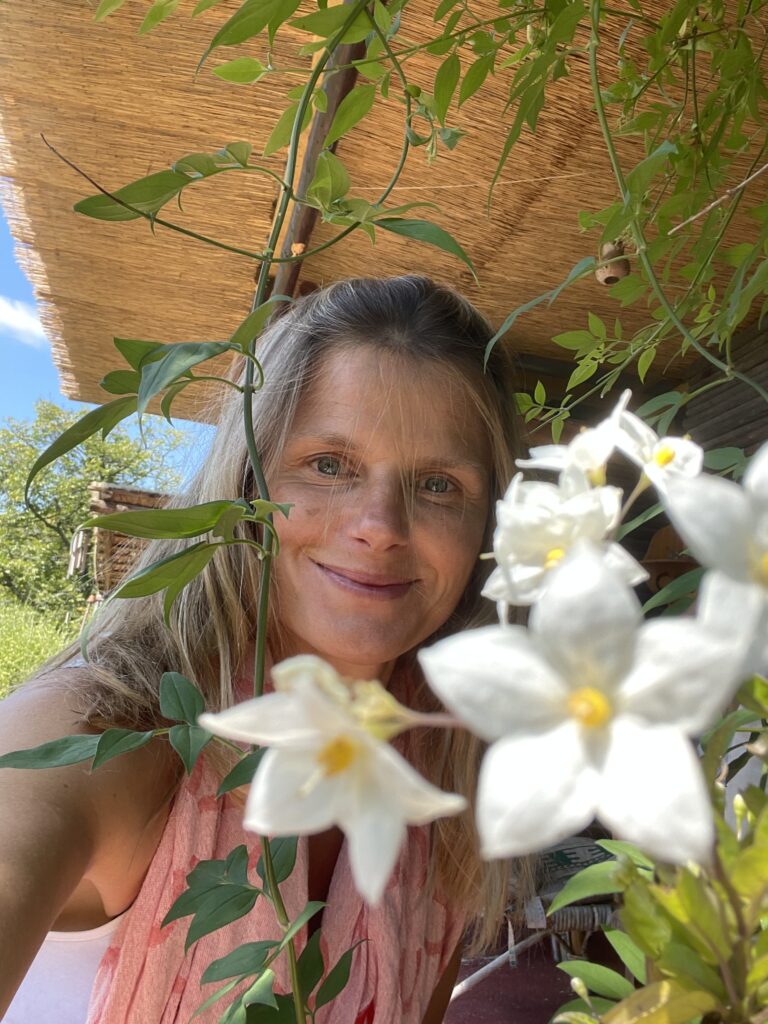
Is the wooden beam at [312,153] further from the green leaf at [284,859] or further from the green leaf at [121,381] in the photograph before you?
the green leaf at [284,859]

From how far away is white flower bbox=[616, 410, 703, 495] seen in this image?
0.81 ft

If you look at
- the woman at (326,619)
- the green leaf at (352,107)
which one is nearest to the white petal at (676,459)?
the green leaf at (352,107)

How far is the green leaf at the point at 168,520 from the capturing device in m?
0.40

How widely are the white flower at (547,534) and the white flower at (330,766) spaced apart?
0.06m

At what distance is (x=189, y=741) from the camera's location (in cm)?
48

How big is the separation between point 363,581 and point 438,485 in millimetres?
169

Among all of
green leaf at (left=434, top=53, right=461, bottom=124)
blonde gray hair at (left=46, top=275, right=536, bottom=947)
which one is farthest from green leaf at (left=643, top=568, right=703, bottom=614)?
blonde gray hair at (left=46, top=275, right=536, bottom=947)

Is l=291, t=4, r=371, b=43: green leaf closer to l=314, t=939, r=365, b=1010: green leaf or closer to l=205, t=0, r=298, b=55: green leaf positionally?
l=205, t=0, r=298, b=55: green leaf

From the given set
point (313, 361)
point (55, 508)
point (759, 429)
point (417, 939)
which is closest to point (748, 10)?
point (313, 361)

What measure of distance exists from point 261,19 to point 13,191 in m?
1.67

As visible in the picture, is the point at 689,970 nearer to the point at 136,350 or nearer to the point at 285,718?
the point at 285,718

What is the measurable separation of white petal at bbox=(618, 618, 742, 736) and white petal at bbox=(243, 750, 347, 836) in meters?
0.05

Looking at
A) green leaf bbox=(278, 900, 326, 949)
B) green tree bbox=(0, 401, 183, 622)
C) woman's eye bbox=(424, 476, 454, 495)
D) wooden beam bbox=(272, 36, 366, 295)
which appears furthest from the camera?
green tree bbox=(0, 401, 183, 622)

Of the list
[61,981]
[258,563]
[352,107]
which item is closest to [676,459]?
[352,107]
